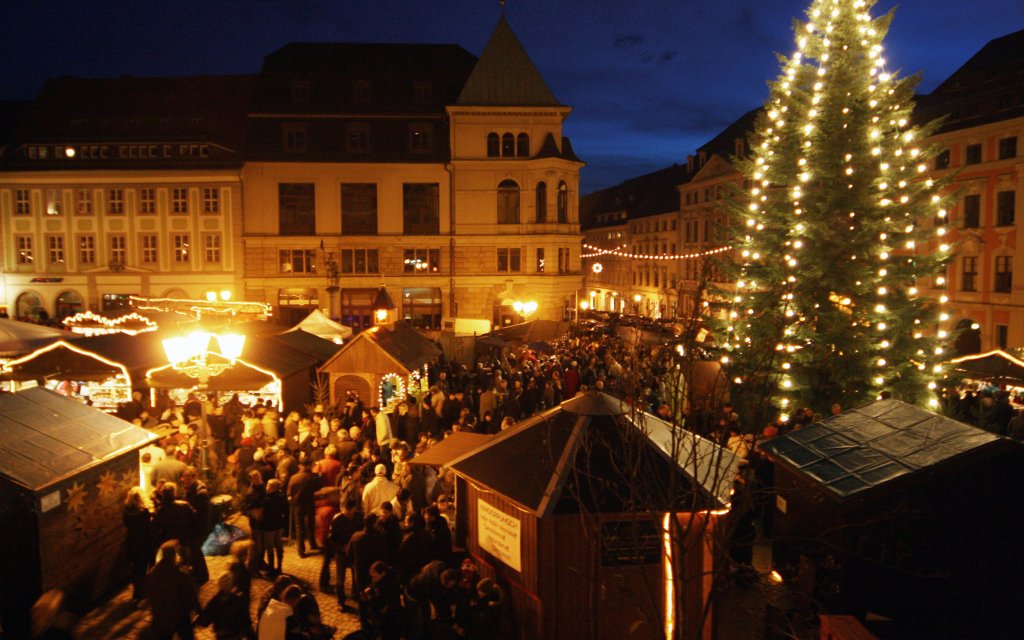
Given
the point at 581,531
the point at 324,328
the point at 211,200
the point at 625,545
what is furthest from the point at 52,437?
the point at 211,200

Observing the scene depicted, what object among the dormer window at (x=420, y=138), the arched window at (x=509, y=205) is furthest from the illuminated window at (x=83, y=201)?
the arched window at (x=509, y=205)

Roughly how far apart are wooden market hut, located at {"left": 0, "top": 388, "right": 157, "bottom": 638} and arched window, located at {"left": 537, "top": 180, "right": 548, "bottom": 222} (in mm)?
30810

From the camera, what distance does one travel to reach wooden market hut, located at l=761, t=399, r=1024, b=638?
22.2 ft

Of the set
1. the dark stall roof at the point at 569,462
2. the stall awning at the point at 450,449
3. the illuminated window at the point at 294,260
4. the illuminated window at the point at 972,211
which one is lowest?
the stall awning at the point at 450,449

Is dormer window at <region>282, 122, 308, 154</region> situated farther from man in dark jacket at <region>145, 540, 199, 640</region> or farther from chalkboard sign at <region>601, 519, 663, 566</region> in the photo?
chalkboard sign at <region>601, 519, 663, 566</region>

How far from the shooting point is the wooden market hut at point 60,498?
775 centimetres

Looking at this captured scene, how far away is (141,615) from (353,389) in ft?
30.4

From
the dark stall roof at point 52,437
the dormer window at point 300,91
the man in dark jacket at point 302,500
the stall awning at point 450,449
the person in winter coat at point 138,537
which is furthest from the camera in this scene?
the dormer window at point 300,91

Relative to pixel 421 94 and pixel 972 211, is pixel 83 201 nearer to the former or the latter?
pixel 421 94

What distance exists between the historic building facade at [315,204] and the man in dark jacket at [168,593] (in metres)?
32.0

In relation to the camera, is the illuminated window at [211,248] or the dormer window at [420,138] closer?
the illuminated window at [211,248]

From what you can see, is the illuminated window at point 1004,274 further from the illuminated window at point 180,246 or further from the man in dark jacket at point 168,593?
the illuminated window at point 180,246

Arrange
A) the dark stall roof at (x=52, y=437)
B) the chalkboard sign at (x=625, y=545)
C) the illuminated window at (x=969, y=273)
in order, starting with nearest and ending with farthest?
the chalkboard sign at (x=625, y=545)
the dark stall roof at (x=52, y=437)
the illuminated window at (x=969, y=273)

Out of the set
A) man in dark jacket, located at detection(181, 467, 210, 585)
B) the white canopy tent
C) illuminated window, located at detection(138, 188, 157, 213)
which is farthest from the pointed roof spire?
man in dark jacket, located at detection(181, 467, 210, 585)
